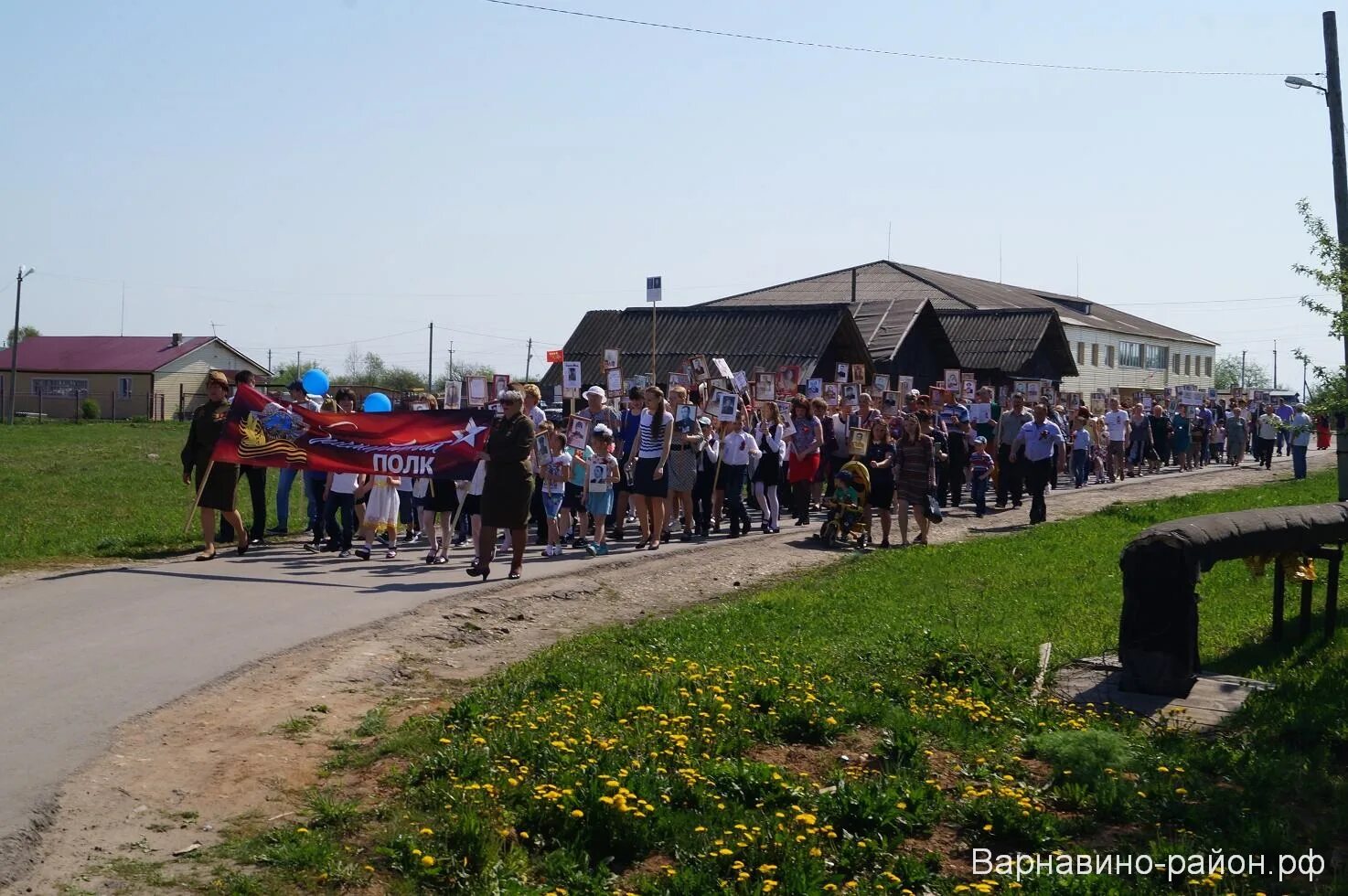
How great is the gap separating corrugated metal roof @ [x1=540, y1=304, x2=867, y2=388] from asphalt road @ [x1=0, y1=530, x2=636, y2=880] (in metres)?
19.7

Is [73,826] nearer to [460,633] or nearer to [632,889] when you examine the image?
[632,889]

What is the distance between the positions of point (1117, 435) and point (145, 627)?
25.2 metres

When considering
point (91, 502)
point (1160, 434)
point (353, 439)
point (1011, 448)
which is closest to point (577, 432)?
point (353, 439)

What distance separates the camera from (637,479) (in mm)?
16609

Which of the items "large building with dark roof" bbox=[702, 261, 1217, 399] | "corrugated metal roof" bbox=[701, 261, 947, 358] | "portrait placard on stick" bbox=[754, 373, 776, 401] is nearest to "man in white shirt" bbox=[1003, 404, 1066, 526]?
"portrait placard on stick" bbox=[754, 373, 776, 401]

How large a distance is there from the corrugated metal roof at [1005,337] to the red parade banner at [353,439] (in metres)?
33.3

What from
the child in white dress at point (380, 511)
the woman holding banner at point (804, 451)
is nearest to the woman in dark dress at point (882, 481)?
the woman holding banner at point (804, 451)

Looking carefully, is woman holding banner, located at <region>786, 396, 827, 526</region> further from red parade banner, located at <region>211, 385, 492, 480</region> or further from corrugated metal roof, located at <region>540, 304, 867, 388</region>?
corrugated metal roof, located at <region>540, 304, 867, 388</region>

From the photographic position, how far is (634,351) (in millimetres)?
37562

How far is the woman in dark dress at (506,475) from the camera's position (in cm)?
1318

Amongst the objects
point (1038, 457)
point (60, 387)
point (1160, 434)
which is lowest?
point (1038, 457)

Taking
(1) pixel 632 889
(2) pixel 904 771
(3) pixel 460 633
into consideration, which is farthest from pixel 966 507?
(1) pixel 632 889

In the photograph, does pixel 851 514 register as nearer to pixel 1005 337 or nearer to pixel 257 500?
pixel 257 500

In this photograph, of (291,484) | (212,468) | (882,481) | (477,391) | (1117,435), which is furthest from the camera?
(1117,435)
